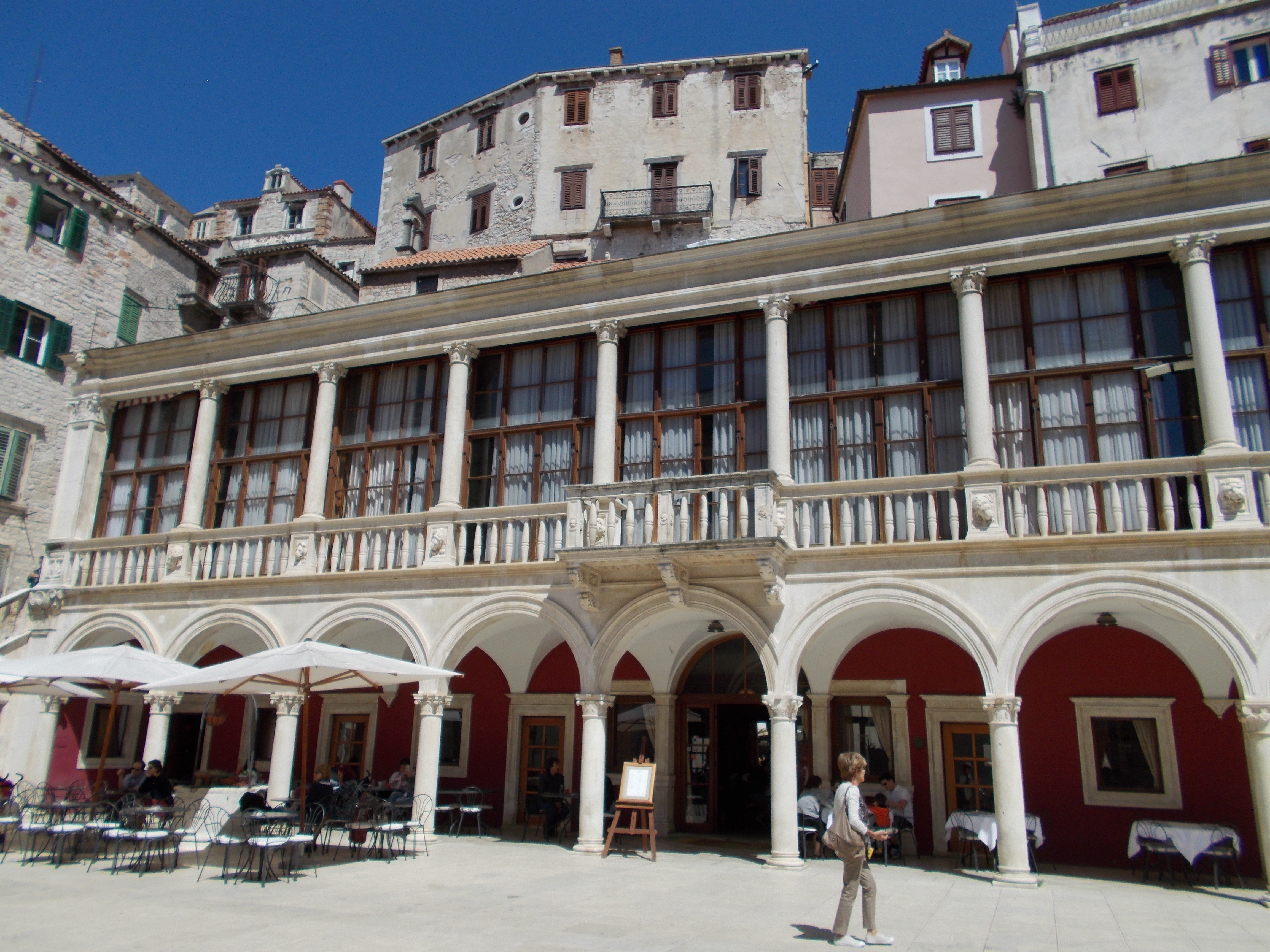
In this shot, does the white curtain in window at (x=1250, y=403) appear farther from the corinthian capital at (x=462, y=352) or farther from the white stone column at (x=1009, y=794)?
the corinthian capital at (x=462, y=352)

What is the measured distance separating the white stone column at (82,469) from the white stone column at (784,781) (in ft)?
46.2

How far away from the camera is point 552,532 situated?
47.5 ft

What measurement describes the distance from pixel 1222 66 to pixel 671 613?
15.7 m

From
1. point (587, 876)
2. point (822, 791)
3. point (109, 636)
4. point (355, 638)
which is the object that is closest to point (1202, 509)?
point (822, 791)

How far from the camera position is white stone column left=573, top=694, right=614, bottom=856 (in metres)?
13.1

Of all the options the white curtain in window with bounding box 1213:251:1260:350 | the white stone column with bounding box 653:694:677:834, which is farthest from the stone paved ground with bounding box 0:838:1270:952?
the white curtain in window with bounding box 1213:251:1260:350

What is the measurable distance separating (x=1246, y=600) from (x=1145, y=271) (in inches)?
187

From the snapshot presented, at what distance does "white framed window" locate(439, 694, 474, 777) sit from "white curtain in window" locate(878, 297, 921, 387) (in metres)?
9.23

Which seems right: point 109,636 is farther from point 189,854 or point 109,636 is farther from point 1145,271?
point 1145,271

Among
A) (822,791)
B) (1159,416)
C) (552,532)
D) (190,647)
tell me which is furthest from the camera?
(190,647)

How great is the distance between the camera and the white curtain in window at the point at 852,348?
46.1 ft

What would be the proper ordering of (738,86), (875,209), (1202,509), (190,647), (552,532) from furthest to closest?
1. (738,86)
2. (875,209)
3. (190,647)
4. (552,532)
5. (1202,509)

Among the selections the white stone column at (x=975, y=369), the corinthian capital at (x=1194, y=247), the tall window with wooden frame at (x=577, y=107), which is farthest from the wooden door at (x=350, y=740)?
the tall window with wooden frame at (x=577, y=107)

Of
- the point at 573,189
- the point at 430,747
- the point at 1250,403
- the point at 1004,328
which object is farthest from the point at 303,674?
the point at 573,189
